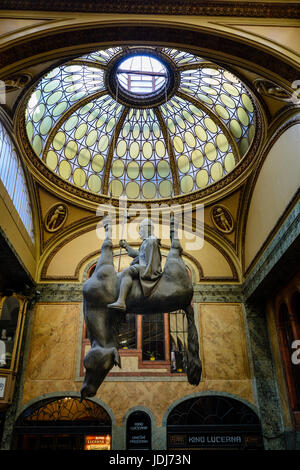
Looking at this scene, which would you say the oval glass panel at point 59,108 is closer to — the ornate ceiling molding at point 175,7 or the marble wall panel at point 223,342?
the ornate ceiling molding at point 175,7

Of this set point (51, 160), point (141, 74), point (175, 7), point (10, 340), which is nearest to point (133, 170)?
point (51, 160)

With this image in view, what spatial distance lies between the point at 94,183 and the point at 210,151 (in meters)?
A: 4.69

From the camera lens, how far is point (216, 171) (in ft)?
47.6

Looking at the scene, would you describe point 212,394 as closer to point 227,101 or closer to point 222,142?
point 222,142

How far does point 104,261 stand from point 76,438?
8537 millimetres

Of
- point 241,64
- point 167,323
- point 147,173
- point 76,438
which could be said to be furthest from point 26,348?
point 241,64

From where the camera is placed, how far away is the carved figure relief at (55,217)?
1391cm

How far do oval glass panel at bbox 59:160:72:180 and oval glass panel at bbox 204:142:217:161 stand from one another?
531cm

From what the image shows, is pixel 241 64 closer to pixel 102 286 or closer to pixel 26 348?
pixel 102 286

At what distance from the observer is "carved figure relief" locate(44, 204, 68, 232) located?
13914 mm

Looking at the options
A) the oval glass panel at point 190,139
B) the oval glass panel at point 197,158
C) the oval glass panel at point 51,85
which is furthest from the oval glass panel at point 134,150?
the oval glass panel at point 51,85

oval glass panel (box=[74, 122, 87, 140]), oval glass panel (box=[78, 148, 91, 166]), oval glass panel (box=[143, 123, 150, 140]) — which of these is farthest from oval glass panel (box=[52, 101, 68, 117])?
oval glass panel (box=[143, 123, 150, 140])

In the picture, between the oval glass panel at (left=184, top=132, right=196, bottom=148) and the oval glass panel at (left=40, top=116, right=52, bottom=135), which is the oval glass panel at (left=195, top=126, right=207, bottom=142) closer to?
the oval glass panel at (left=184, top=132, right=196, bottom=148)
